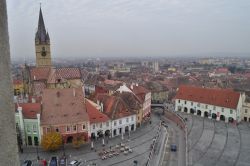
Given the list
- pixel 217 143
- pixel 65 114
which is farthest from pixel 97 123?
pixel 217 143

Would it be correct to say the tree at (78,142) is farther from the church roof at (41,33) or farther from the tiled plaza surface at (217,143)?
the church roof at (41,33)

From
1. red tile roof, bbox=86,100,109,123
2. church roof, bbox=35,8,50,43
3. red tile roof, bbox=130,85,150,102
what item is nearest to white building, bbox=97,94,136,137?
red tile roof, bbox=86,100,109,123

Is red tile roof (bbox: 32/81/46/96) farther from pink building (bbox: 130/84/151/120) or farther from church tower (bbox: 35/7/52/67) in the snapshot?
pink building (bbox: 130/84/151/120)

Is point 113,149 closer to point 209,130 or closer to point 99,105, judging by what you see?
point 99,105

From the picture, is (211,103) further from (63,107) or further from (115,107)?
(63,107)

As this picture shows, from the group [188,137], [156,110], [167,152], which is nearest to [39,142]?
[167,152]

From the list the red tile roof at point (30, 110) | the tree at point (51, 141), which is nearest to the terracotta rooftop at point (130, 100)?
the red tile roof at point (30, 110)
